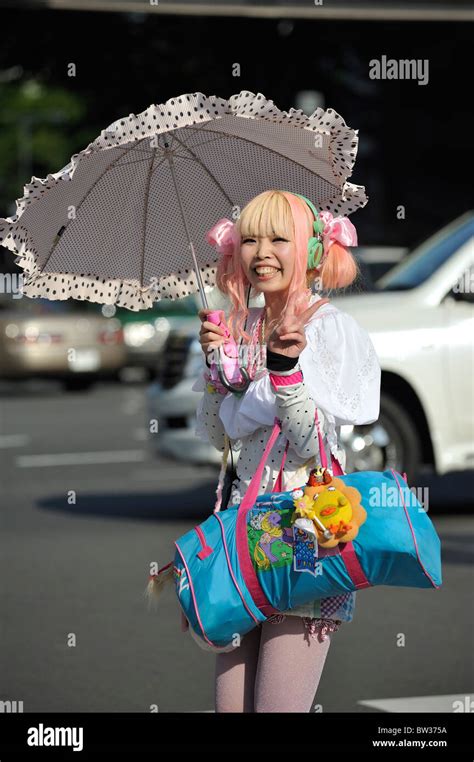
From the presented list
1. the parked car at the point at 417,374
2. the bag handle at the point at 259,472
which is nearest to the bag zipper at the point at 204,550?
the bag handle at the point at 259,472

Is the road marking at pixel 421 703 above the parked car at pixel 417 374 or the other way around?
the other way around

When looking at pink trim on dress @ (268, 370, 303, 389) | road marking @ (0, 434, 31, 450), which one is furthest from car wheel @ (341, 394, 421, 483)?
pink trim on dress @ (268, 370, 303, 389)

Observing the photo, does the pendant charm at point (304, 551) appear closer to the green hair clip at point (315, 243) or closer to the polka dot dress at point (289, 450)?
the polka dot dress at point (289, 450)

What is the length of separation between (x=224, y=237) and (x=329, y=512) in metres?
0.79

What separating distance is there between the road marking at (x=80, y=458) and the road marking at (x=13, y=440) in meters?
1.00

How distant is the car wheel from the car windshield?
2.70 ft

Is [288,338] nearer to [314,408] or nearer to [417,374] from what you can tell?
[314,408]

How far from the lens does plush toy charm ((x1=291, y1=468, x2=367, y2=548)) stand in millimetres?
3627

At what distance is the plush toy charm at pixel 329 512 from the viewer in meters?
3.63

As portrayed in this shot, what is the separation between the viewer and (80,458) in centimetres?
1461

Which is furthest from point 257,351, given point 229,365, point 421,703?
point 421,703

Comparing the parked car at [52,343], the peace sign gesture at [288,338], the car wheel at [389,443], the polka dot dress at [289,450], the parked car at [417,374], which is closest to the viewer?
the peace sign gesture at [288,338]
